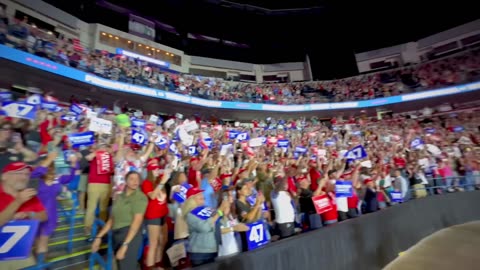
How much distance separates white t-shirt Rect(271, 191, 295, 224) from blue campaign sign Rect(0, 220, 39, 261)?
137 inches

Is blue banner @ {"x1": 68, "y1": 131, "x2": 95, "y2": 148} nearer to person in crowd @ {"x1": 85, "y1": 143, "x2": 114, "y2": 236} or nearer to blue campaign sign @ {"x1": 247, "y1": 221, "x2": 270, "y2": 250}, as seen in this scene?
person in crowd @ {"x1": 85, "y1": 143, "x2": 114, "y2": 236}

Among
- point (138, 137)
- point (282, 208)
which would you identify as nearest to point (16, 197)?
point (282, 208)

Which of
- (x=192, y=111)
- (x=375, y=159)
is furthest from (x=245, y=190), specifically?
(x=192, y=111)

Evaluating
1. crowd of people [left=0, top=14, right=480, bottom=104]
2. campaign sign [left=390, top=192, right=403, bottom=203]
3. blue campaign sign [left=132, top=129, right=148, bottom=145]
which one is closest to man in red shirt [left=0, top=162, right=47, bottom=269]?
blue campaign sign [left=132, top=129, right=148, bottom=145]

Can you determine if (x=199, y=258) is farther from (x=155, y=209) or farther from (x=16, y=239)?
(x=16, y=239)

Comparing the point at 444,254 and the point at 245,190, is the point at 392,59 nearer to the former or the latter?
the point at 444,254

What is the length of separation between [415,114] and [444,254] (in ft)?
72.8

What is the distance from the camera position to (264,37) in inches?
1357

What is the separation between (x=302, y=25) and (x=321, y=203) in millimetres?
31298

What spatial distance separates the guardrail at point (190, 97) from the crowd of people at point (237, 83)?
376 millimetres

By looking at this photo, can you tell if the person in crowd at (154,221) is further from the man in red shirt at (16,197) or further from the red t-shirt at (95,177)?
the man in red shirt at (16,197)

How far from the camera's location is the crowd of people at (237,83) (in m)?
14.0

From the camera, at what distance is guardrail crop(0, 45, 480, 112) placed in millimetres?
12820

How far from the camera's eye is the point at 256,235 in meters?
4.07
